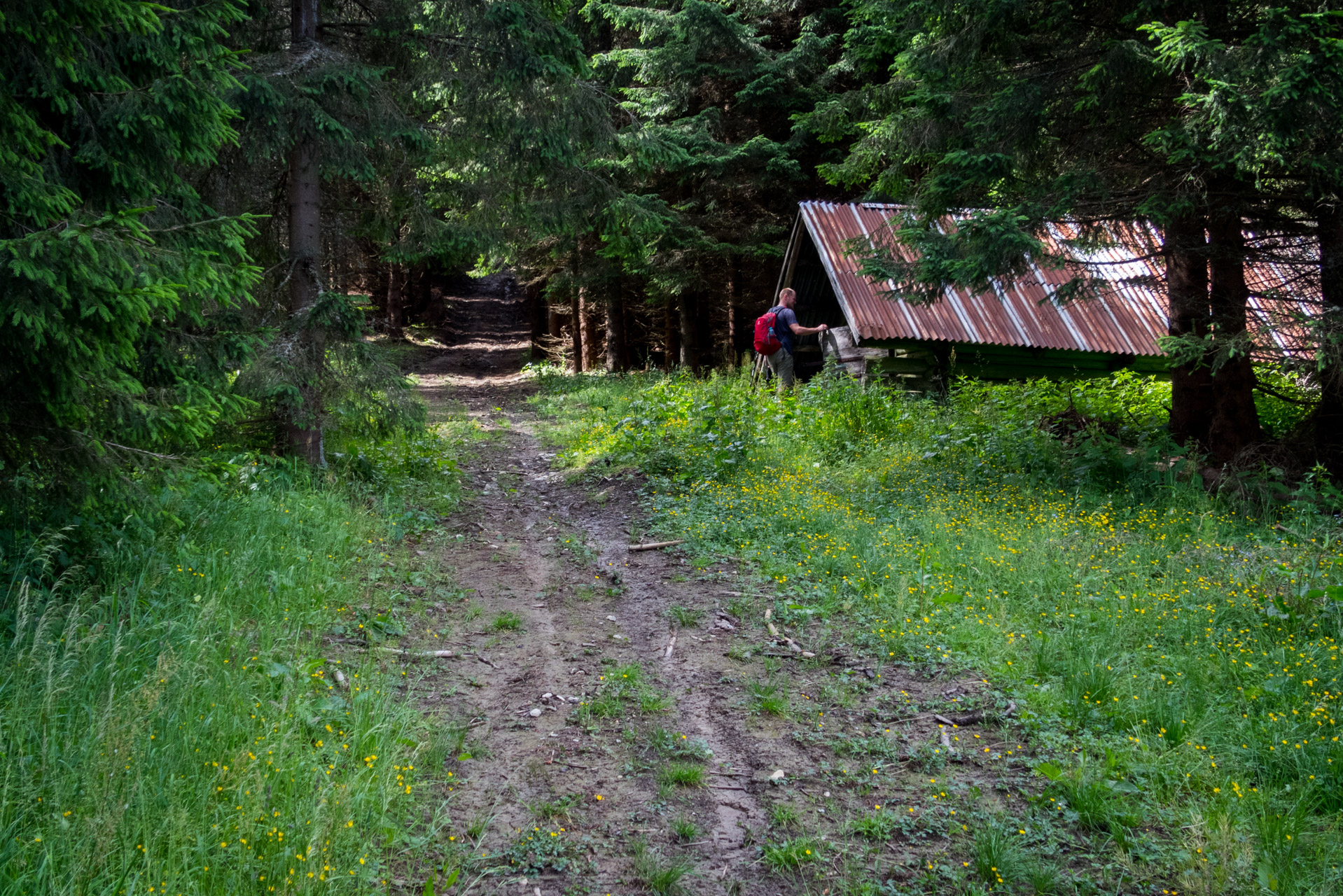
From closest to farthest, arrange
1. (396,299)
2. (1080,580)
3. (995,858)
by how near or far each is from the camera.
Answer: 1. (995,858)
2. (1080,580)
3. (396,299)

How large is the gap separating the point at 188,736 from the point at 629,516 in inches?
213

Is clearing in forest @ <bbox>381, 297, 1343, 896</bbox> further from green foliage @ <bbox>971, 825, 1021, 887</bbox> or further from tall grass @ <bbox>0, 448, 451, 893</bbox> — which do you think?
tall grass @ <bbox>0, 448, 451, 893</bbox>

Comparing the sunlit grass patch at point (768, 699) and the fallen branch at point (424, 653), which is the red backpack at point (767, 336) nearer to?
the sunlit grass patch at point (768, 699)

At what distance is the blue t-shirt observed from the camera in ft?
45.1

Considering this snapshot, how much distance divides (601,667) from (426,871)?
6.72 feet

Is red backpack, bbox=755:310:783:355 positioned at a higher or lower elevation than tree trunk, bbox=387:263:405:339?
lower

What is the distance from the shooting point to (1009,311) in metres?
14.0

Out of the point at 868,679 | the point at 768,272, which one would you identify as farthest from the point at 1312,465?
the point at 768,272

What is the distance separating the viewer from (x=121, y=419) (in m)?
3.90

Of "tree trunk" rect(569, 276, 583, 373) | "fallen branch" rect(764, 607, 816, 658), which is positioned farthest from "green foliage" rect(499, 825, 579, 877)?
"tree trunk" rect(569, 276, 583, 373)

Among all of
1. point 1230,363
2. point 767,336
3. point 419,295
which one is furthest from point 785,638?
point 419,295

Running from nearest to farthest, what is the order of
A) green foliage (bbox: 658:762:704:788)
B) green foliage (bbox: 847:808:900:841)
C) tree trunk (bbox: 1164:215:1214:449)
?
green foliage (bbox: 847:808:900:841), green foliage (bbox: 658:762:704:788), tree trunk (bbox: 1164:215:1214:449)

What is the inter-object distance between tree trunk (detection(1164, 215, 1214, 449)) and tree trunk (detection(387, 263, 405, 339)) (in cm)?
2270

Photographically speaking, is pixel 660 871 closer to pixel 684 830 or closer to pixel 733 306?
pixel 684 830
